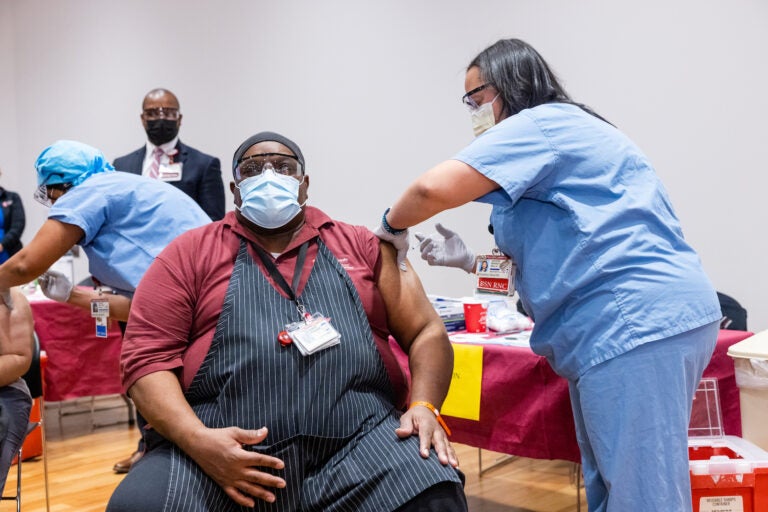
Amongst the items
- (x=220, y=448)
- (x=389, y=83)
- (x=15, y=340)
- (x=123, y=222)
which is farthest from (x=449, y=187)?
(x=389, y=83)

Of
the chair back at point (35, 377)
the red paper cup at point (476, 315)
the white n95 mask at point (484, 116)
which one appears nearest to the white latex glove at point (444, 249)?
the white n95 mask at point (484, 116)

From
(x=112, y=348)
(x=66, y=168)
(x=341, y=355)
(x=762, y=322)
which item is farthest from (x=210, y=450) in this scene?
(x=112, y=348)

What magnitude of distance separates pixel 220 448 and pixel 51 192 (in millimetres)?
1501

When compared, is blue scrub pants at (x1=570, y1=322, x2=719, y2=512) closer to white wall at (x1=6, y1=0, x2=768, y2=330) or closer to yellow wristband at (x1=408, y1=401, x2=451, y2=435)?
yellow wristband at (x1=408, y1=401, x2=451, y2=435)

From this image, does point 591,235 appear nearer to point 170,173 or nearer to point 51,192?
point 51,192

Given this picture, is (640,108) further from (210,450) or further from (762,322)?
(210,450)

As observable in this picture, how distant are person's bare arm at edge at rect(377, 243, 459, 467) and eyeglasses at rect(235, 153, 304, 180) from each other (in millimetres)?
331

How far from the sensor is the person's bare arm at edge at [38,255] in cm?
245

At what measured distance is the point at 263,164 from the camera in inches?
81.7

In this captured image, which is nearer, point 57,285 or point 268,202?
point 268,202

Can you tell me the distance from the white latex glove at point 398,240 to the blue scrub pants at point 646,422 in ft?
1.89

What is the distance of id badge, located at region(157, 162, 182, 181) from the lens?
12.9ft

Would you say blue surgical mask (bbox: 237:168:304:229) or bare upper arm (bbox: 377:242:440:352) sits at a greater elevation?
blue surgical mask (bbox: 237:168:304:229)

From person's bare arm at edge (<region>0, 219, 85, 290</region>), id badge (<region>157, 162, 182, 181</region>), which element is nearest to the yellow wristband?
person's bare arm at edge (<region>0, 219, 85, 290</region>)
